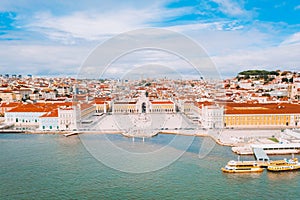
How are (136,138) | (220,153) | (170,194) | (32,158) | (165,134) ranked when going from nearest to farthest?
(170,194)
(32,158)
(220,153)
(136,138)
(165,134)

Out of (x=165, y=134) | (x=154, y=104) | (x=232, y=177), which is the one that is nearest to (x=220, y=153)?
(x=232, y=177)

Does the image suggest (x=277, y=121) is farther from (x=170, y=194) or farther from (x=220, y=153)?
(x=170, y=194)

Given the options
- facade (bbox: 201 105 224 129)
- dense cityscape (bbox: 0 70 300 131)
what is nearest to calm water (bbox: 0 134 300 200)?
dense cityscape (bbox: 0 70 300 131)

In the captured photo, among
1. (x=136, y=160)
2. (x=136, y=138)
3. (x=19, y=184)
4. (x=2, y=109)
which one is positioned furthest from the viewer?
(x=2, y=109)

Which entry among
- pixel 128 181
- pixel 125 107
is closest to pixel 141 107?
pixel 125 107

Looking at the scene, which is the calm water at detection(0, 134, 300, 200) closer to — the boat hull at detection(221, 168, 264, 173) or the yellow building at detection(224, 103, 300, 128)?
the boat hull at detection(221, 168, 264, 173)

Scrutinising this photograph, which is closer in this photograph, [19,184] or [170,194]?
→ [170,194]
